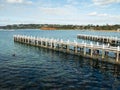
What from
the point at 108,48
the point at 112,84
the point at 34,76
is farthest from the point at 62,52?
the point at 112,84

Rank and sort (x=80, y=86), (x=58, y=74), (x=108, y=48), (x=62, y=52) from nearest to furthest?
(x=80, y=86), (x=58, y=74), (x=108, y=48), (x=62, y=52)

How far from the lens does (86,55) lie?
3641 centimetres

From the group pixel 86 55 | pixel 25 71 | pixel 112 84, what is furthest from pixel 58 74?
pixel 86 55

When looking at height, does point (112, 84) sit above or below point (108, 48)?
below

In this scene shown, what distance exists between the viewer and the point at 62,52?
42469mm

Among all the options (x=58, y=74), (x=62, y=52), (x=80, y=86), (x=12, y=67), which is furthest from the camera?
(x=62, y=52)

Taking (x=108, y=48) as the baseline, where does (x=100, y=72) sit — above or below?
below

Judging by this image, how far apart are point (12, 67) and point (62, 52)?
50.4 feet

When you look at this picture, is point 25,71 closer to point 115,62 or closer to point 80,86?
point 80,86

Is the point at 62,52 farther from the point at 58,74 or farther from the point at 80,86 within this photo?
the point at 80,86

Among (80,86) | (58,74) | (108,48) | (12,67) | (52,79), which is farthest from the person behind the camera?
(108,48)

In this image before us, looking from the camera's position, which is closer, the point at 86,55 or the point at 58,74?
the point at 58,74

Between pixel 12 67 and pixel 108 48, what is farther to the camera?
pixel 108 48

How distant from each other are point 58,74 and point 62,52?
57.3 ft
